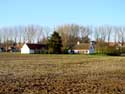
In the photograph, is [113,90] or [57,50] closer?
[113,90]

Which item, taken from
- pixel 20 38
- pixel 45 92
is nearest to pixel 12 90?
pixel 45 92

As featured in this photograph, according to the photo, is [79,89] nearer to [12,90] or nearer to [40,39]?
[12,90]

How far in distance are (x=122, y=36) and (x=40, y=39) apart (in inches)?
1702

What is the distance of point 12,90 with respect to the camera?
13.2m

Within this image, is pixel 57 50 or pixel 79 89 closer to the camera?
pixel 79 89

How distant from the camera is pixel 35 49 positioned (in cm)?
13050

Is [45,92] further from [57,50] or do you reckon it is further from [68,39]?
[68,39]

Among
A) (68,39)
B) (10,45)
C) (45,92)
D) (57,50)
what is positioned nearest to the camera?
(45,92)

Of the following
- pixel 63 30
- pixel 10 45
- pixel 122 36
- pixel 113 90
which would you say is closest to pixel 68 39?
pixel 63 30

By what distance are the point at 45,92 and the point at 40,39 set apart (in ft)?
477

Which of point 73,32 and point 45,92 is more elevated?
point 73,32

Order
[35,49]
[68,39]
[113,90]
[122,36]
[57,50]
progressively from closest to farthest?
1. [113,90]
2. [57,50]
3. [35,49]
4. [68,39]
5. [122,36]

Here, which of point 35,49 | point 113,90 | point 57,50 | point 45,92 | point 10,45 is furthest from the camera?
point 10,45

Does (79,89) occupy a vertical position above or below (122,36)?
Result: below
